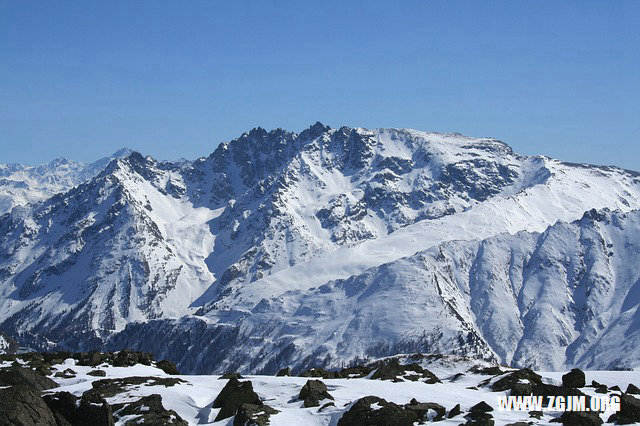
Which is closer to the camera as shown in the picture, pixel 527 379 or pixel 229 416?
pixel 229 416

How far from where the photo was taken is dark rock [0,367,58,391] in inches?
2534

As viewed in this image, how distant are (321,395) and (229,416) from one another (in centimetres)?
847

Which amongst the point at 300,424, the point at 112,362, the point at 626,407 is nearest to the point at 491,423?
the point at 626,407

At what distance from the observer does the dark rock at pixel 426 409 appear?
55.7 meters

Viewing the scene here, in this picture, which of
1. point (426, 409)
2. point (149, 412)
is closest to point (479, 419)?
point (426, 409)

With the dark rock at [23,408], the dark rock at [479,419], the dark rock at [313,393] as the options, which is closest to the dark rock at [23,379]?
the dark rock at [23,408]

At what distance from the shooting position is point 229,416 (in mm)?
59531

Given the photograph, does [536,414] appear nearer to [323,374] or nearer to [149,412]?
[149,412]

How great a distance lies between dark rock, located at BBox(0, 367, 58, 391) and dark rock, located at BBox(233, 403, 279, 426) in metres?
19.4

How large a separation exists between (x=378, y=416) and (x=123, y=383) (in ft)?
91.5

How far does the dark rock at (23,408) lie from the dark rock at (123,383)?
751 inches

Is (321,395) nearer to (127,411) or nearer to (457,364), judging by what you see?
(127,411)

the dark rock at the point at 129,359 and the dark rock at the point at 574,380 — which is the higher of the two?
the dark rock at the point at 574,380

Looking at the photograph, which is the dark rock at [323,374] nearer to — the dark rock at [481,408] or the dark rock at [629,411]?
the dark rock at [481,408]
